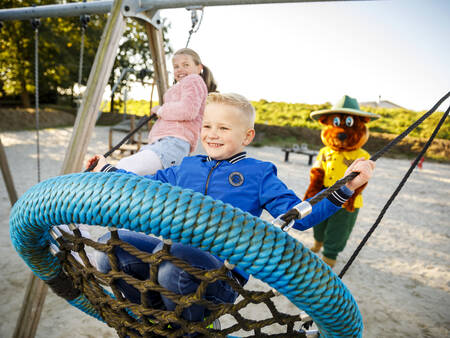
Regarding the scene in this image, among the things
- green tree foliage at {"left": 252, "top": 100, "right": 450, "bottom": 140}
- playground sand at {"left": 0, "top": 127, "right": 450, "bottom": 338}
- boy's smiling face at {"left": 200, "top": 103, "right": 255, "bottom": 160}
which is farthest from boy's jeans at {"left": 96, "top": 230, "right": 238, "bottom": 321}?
green tree foliage at {"left": 252, "top": 100, "right": 450, "bottom": 140}

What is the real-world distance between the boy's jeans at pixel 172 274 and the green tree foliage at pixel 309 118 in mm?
15393

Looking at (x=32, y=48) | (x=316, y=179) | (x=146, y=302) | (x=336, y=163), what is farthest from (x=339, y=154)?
(x=32, y=48)

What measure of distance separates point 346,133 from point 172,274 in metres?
2.09

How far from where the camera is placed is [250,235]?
505 mm

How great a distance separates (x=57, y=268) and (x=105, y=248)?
0.34 metres

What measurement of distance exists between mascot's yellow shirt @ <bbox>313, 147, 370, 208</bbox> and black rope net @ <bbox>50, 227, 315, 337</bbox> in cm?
175

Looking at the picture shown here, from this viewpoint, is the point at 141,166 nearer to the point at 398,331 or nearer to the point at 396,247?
the point at 398,331

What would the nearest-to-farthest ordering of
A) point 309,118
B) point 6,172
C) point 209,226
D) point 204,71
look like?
point 209,226 → point 204,71 → point 6,172 → point 309,118

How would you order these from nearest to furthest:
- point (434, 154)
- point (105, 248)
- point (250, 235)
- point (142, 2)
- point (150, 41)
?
point (250, 235)
point (105, 248)
point (142, 2)
point (150, 41)
point (434, 154)

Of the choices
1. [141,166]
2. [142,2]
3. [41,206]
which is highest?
[142,2]

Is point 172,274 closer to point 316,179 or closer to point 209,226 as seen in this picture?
point 209,226

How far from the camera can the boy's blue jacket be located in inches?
38.2

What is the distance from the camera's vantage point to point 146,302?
672 millimetres

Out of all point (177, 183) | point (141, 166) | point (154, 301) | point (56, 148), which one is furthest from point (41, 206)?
point (56, 148)
